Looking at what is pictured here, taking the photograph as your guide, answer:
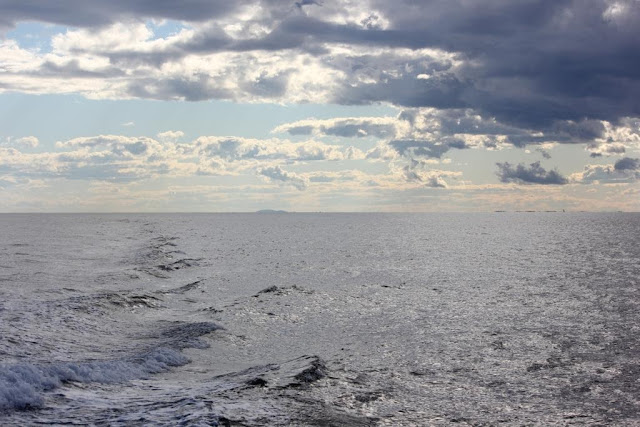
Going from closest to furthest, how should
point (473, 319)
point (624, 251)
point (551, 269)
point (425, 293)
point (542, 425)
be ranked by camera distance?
point (542, 425) → point (473, 319) → point (425, 293) → point (551, 269) → point (624, 251)

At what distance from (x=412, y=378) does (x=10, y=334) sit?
1764 centimetres

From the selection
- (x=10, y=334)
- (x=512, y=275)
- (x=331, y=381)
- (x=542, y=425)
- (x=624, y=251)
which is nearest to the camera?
(x=542, y=425)

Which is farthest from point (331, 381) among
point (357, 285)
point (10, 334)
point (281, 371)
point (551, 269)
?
point (551, 269)

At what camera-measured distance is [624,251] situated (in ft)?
295

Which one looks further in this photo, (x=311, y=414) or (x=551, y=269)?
(x=551, y=269)

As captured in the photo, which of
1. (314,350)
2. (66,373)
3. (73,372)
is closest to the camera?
(66,373)

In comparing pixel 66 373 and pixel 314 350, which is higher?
pixel 66 373

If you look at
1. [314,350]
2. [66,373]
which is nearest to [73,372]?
[66,373]

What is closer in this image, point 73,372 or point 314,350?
point 73,372

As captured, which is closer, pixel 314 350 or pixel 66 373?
pixel 66 373

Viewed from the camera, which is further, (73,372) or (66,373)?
(73,372)

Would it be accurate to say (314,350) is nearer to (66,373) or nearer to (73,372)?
(73,372)

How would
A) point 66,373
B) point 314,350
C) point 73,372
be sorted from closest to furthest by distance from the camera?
point 66,373 → point 73,372 → point 314,350

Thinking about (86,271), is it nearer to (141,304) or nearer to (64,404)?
(141,304)
